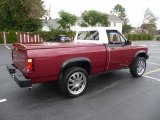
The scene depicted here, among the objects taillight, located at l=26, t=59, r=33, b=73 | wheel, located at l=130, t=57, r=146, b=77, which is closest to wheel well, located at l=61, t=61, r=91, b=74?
taillight, located at l=26, t=59, r=33, b=73

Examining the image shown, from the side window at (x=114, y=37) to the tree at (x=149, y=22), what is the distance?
2413 inches

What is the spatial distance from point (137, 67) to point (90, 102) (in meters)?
2.87

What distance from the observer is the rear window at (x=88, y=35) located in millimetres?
6195

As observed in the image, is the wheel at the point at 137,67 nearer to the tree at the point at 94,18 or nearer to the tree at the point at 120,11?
the tree at the point at 94,18

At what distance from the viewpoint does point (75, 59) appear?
4.92 m

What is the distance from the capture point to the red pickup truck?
4340 millimetres

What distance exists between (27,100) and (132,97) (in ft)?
8.99

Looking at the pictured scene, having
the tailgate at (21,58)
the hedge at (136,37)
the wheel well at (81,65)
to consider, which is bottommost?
the wheel well at (81,65)

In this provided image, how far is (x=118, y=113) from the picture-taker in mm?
4242

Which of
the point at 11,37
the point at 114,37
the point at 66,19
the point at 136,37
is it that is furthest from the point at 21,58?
the point at 136,37

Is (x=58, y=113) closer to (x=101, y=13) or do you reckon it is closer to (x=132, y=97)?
(x=132, y=97)

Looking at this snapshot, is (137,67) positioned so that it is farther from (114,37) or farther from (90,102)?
(90,102)

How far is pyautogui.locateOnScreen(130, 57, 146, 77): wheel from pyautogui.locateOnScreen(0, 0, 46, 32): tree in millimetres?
20141

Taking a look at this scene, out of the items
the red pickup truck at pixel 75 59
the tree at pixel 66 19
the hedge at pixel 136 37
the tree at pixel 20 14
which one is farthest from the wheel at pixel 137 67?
the hedge at pixel 136 37
